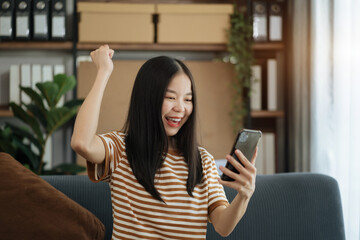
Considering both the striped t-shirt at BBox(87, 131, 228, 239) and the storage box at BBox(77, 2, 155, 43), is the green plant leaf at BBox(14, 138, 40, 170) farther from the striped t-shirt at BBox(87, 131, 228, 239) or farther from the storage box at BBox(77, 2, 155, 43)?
the striped t-shirt at BBox(87, 131, 228, 239)

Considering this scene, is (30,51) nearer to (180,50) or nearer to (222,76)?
(180,50)

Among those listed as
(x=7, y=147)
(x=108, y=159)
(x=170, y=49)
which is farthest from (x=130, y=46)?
(x=108, y=159)

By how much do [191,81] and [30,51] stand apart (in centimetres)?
211

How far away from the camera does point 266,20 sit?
8.58ft

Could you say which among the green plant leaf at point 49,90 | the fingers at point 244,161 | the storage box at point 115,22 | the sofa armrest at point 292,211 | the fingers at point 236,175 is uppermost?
the storage box at point 115,22

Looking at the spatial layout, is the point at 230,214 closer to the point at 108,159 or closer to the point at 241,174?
the point at 241,174

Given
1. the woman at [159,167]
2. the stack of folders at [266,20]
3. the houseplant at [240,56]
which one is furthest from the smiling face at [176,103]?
the stack of folders at [266,20]

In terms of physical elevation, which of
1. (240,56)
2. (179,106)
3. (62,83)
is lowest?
(179,106)

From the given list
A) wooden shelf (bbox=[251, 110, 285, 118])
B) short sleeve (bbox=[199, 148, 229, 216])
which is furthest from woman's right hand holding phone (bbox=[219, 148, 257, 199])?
wooden shelf (bbox=[251, 110, 285, 118])

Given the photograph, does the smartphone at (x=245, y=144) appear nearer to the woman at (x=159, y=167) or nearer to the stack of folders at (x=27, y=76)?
the woman at (x=159, y=167)

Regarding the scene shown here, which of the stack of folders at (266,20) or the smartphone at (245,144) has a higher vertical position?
the stack of folders at (266,20)

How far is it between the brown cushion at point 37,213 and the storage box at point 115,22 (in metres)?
1.57

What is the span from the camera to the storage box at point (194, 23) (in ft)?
8.46

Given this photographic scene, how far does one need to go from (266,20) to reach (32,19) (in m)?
1.49
